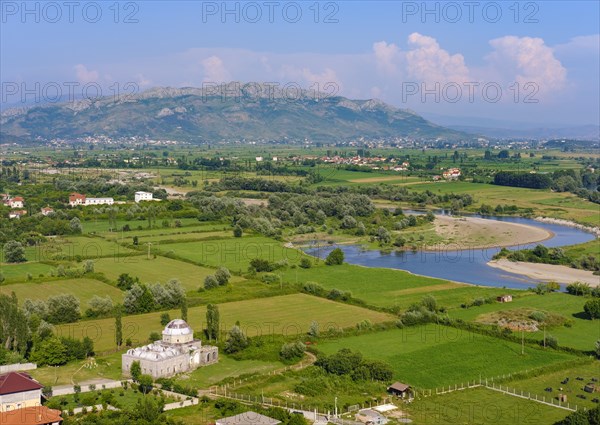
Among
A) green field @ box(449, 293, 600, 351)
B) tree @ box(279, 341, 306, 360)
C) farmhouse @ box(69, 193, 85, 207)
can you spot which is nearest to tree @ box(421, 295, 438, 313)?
green field @ box(449, 293, 600, 351)

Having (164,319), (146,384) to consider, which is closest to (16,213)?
(164,319)

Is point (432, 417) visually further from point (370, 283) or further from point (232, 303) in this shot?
point (370, 283)

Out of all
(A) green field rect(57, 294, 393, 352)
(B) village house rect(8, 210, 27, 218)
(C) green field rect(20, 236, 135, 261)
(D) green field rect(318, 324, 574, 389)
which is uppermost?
(B) village house rect(8, 210, 27, 218)

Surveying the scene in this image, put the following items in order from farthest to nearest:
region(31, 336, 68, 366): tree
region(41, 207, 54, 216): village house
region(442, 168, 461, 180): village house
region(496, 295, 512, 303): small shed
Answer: region(442, 168, 461, 180): village house < region(41, 207, 54, 216): village house < region(496, 295, 512, 303): small shed < region(31, 336, 68, 366): tree

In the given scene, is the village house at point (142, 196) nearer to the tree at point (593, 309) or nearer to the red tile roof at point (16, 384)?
the tree at point (593, 309)

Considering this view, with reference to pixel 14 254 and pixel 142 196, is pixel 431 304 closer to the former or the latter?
pixel 14 254

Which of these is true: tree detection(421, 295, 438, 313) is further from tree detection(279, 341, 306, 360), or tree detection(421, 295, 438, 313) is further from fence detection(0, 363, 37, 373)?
fence detection(0, 363, 37, 373)

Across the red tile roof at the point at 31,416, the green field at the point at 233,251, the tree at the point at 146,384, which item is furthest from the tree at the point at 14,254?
the red tile roof at the point at 31,416

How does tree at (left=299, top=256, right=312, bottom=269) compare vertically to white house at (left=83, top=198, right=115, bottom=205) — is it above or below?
below
